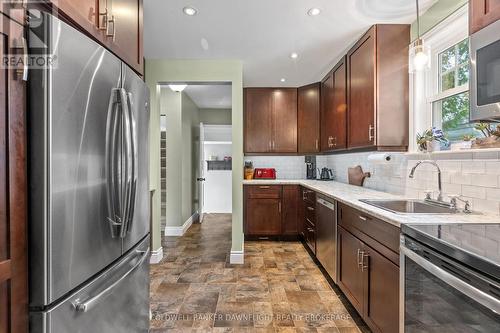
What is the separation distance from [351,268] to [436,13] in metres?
2.13

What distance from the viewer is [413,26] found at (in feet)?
7.76

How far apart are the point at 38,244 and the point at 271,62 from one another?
9.95 feet

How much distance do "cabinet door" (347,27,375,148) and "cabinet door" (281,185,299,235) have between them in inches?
53.5

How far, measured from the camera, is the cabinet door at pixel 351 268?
1981mm

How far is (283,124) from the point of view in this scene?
14.5 ft

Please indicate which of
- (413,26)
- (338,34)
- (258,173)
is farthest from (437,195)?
(258,173)

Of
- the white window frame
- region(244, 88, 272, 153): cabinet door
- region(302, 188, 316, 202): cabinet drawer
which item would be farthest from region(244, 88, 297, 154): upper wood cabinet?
the white window frame

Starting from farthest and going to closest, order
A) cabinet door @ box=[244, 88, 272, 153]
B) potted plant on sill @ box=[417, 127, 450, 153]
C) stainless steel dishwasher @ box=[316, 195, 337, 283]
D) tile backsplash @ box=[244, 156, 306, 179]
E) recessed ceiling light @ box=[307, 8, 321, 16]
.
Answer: tile backsplash @ box=[244, 156, 306, 179] → cabinet door @ box=[244, 88, 272, 153] → stainless steel dishwasher @ box=[316, 195, 337, 283] → recessed ceiling light @ box=[307, 8, 321, 16] → potted plant on sill @ box=[417, 127, 450, 153]

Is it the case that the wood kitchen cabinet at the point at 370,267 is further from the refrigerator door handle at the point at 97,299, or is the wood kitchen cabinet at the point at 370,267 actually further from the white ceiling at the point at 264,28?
the white ceiling at the point at 264,28

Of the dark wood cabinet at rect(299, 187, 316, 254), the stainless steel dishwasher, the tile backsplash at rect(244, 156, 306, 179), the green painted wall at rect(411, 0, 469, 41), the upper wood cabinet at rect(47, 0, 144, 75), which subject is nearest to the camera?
the upper wood cabinet at rect(47, 0, 144, 75)

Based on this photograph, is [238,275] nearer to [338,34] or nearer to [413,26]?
[338,34]

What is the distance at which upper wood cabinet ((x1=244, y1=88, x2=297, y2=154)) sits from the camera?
4.43m

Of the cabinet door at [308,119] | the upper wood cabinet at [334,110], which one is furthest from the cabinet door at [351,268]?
the cabinet door at [308,119]

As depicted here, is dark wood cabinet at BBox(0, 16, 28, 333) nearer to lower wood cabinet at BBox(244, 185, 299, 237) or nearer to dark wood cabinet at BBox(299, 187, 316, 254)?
dark wood cabinet at BBox(299, 187, 316, 254)
